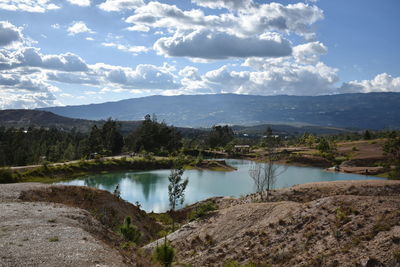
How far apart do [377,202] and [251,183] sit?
48.9m

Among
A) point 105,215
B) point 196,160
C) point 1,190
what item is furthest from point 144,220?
point 196,160

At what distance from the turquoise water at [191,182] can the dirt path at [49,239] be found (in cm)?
2401

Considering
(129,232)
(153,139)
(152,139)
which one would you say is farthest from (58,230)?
(153,139)

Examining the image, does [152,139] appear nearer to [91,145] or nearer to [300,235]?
[91,145]

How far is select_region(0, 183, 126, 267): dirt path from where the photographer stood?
14.3 metres

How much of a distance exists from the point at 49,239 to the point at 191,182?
5294 cm

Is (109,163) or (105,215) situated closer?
(105,215)

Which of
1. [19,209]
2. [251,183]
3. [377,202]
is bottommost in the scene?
[251,183]

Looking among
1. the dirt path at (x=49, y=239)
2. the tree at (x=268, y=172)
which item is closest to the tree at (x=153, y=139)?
the tree at (x=268, y=172)

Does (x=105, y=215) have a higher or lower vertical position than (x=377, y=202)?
lower

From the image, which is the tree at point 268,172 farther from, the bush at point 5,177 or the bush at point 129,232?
the bush at point 5,177

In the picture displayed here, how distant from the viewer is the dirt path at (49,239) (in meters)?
14.3

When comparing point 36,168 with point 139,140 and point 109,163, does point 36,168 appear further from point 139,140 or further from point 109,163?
point 139,140

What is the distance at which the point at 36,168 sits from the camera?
2571 inches
